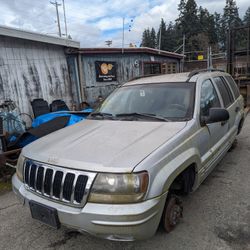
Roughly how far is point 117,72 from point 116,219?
9.55m

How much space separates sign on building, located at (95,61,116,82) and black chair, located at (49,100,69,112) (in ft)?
7.35

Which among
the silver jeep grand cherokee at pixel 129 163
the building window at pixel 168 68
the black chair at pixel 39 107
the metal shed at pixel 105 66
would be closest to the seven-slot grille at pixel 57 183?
the silver jeep grand cherokee at pixel 129 163

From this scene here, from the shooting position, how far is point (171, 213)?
250 centimetres

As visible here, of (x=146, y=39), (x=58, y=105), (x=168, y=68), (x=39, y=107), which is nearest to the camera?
(x=39, y=107)

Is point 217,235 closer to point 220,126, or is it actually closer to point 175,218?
point 175,218

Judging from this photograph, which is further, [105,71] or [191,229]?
[105,71]

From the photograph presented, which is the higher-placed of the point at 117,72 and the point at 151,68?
the point at 151,68

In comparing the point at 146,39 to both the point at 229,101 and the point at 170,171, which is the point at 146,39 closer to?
the point at 229,101

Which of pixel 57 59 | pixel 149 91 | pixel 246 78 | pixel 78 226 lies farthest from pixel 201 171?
pixel 246 78

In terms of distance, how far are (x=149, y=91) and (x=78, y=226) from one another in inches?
83.9

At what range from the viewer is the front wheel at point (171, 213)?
2.43 metres

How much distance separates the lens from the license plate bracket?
2.11m

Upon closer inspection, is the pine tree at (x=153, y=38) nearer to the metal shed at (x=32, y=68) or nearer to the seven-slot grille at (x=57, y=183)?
the metal shed at (x=32, y=68)

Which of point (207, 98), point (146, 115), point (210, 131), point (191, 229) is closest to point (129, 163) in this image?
point (146, 115)
